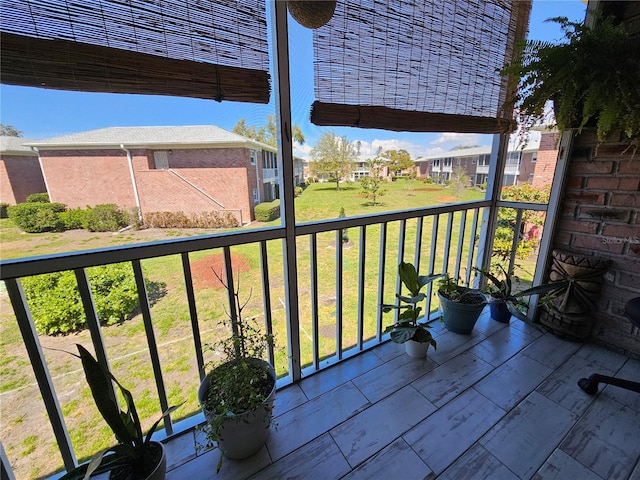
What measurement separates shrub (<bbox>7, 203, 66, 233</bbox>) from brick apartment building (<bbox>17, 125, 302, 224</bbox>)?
0.05 meters

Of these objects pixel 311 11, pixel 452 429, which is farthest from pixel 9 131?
pixel 452 429

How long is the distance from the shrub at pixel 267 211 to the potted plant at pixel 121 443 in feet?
2.65

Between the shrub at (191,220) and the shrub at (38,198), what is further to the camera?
the shrub at (191,220)

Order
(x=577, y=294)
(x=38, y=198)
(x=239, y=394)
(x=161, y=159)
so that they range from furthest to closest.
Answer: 1. (x=577, y=294)
2. (x=161, y=159)
3. (x=239, y=394)
4. (x=38, y=198)

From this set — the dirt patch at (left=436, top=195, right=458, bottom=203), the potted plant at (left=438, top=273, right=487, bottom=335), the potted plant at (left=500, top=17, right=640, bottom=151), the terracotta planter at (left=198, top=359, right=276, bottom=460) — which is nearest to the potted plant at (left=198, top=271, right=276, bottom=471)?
the terracotta planter at (left=198, top=359, right=276, bottom=460)

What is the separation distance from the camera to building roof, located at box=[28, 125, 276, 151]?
1.09 metres

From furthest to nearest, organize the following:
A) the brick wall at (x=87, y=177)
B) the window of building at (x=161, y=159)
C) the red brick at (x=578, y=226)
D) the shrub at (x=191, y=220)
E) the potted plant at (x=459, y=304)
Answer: the potted plant at (x=459, y=304)
the red brick at (x=578, y=226)
the window of building at (x=161, y=159)
the shrub at (x=191, y=220)
the brick wall at (x=87, y=177)

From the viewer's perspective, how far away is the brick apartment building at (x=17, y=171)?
31.9 inches

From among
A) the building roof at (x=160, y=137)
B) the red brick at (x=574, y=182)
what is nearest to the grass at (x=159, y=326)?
the building roof at (x=160, y=137)

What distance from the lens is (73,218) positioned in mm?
1037

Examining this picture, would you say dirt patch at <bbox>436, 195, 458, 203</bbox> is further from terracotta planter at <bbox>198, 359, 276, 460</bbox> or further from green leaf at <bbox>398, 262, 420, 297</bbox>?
terracotta planter at <bbox>198, 359, 276, 460</bbox>

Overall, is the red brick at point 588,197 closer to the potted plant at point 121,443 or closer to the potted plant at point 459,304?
the potted plant at point 459,304

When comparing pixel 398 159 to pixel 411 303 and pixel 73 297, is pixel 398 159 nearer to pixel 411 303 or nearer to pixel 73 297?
pixel 411 303

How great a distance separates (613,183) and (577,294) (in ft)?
Result: 2.31
